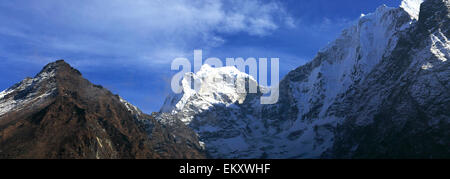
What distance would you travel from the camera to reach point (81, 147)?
19512 cm

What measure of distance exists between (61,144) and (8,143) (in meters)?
21.0
